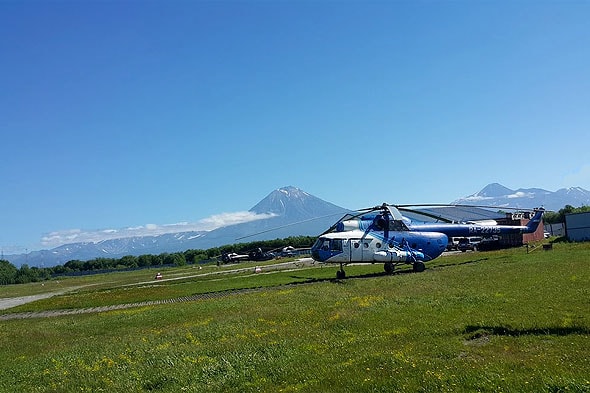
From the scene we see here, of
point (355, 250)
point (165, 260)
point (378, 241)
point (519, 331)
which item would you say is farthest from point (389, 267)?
point (165, 260)

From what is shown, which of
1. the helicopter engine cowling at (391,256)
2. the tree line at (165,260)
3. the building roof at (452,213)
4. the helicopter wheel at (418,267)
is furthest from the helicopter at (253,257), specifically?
the helicopter wheel at (418,267)

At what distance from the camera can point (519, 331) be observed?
1415 centimetres

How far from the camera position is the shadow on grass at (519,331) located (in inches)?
534

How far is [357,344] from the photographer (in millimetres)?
14328

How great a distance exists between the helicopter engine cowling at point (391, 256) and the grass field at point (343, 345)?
12.9 m

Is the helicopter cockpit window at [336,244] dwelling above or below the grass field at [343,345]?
above

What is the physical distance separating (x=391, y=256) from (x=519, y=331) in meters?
26.5

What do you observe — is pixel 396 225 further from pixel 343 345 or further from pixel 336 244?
pixel 343 345

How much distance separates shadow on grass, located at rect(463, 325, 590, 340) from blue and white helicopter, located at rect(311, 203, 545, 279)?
23.7 metres

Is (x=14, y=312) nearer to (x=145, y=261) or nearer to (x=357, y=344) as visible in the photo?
(x=357, y=344)

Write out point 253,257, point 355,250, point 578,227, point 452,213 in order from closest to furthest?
point 355,250 < point 452,213 < point 578,227 < point 253,257

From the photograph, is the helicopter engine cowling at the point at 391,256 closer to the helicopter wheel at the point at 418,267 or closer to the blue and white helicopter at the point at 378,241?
the blue and white helicopter at the point at 378,241

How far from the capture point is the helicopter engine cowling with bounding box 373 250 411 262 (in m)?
40.3

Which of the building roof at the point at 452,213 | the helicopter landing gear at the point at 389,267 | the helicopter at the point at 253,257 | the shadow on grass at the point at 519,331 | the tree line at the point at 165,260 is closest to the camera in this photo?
the shadow on grass at the point at 519,331
